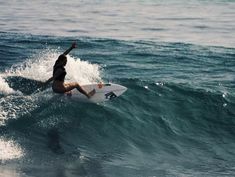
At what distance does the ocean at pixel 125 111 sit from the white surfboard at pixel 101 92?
0.87 ft

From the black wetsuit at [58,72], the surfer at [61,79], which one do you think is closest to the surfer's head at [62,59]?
the surfer at [61,79]

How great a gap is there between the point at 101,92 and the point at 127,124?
158 centimetres

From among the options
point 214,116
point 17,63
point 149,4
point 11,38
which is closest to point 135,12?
point 149,4

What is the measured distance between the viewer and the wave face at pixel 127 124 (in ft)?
47.0

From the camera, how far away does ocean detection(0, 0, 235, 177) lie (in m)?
14.5

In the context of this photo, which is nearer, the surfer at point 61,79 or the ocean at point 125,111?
the ocean at point 125,111

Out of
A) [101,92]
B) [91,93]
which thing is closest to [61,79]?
[91,93]

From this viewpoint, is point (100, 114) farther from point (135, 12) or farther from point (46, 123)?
point (135, 12)

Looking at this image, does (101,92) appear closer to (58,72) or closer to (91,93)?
(91,93)

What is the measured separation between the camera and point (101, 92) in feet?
59.8

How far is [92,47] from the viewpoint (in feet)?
102

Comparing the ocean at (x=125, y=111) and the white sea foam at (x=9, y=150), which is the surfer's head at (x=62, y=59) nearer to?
the ocean at (x=125, y=111)

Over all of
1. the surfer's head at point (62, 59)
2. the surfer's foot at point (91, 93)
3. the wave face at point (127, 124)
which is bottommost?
the wave face at point (127, 124)

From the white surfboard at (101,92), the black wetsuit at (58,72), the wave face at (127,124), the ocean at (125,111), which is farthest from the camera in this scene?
the white surfboard at (101,92)
